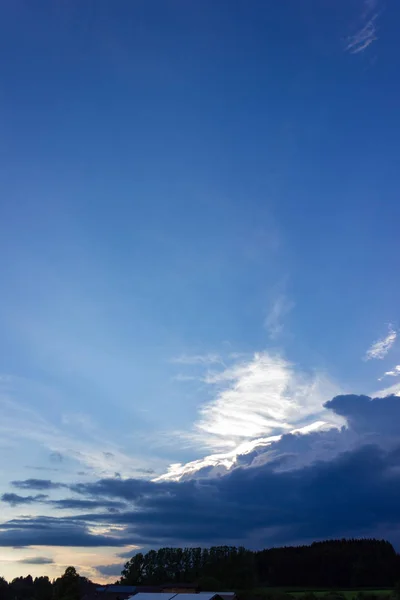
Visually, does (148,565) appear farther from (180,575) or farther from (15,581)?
(15,581)

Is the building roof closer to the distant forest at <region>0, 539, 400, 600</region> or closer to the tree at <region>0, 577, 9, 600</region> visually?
the distant forest at <region>0, 539, 400, 600</region>

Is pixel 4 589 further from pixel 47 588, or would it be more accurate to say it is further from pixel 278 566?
pixel 278 566

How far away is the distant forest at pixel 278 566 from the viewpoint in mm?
133875

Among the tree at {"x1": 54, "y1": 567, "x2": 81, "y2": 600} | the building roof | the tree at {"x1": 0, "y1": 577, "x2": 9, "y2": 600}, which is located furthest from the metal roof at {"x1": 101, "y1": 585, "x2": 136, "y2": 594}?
the tree at {"x1": 0, "y1": 577, "x2": 9, "y2": 600}

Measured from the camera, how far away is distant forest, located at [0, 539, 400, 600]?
133125mm

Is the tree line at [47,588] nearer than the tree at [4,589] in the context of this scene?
Yes

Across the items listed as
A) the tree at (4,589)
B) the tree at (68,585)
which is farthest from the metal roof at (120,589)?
the tree at (4,589)

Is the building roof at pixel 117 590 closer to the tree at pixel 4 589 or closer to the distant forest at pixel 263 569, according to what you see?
the distant forest at pixel 263 569

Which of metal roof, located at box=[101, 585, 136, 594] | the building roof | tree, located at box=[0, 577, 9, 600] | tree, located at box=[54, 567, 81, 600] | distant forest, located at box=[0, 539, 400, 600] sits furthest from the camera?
tree, located at box=[0, 577, 9, 600]

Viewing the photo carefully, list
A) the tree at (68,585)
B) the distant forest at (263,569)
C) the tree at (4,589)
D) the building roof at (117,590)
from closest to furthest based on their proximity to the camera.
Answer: the tree at (68,585)
the building roof at (117,590)
the distant forest at (263,569)
the tree at (4,589)

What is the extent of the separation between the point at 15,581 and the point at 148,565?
54994 mm

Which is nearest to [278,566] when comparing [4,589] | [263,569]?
[263,569]

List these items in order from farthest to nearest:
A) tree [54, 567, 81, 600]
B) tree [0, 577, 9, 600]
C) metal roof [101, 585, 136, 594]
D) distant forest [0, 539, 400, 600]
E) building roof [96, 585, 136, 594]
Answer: tree [0, 577, 9, 600], distant forest [0, 539, 400, 600], building roof [96, 585, 136, 594], metal roof [101, 585, 136, 594], tree [54, 567, 81, 600]

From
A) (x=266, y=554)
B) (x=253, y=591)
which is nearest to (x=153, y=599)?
(x=253, y=591)
